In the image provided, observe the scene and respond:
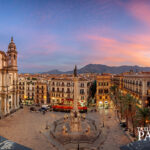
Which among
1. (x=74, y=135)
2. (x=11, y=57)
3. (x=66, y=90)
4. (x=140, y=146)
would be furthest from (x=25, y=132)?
(x=11, y=57)

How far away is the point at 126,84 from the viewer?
184 feet

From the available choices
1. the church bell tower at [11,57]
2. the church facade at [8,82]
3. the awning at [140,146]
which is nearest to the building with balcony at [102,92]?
the church facade at [8,82]

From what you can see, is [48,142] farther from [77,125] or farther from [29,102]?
[29,102]

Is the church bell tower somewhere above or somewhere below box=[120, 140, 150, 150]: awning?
above

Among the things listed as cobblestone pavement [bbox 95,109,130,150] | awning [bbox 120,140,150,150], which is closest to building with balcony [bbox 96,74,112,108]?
cobblestone pavement [bbox 95,109,130,150]

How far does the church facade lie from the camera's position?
143ft

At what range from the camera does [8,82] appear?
4691 cm

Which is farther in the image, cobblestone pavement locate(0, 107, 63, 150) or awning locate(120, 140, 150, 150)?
cobblestone pavement locate(0, 107, 63, 150)

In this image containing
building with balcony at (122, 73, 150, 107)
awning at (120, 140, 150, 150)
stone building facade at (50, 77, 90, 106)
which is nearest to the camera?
awning at (120, 140, 150, 150)

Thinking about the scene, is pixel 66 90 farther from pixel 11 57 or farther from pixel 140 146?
pixel 140 146

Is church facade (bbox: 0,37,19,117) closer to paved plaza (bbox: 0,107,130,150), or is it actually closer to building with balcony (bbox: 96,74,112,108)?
paved plaza (bbox: 0,107,130,150)

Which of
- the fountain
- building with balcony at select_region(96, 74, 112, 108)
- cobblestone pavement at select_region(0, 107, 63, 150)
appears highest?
building with balcony at select_region(96, 74, 112, 108)

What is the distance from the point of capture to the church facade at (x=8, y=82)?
43562 mm

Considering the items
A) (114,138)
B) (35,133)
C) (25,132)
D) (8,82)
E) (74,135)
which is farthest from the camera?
(8,82)
